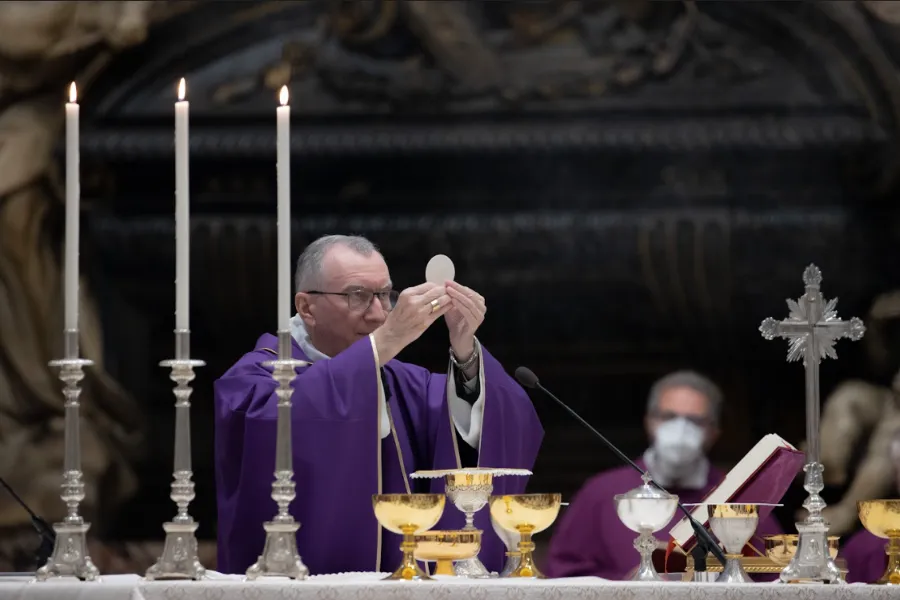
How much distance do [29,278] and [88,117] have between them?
0.85 metres

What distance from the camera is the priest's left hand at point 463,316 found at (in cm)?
434

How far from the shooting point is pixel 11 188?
8000 mm

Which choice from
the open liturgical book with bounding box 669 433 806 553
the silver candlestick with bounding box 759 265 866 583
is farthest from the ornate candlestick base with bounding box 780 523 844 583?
the open liturgical book with bounding box 669 433 806 553

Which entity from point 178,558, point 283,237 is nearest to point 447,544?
point 178,558

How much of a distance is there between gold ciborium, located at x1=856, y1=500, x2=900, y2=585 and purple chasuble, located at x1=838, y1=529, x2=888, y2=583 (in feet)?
11.3

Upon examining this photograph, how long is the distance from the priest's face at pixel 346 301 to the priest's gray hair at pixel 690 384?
3.00 meters

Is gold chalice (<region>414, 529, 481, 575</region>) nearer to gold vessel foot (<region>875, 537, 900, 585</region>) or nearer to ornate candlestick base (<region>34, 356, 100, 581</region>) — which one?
ornate candlestick base (<region>34, 356, 100, 581</region>)

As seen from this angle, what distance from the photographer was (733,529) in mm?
3572

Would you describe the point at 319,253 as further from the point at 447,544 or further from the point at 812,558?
the point at 812,558

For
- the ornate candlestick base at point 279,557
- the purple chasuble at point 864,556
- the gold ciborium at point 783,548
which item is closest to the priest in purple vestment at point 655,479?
the purple chasuble at point 864,556

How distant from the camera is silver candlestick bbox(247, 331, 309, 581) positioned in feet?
11.1

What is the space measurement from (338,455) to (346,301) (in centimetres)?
87

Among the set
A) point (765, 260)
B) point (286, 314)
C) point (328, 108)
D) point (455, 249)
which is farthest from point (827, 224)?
point (286, 314)

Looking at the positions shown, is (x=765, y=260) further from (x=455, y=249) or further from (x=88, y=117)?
(x=88, y=117)
